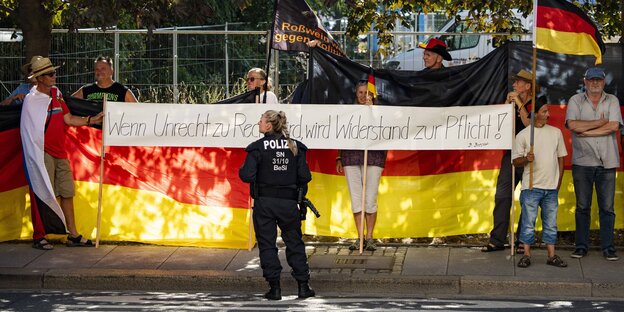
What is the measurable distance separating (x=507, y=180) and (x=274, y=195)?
286cm

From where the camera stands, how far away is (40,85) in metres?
11.6

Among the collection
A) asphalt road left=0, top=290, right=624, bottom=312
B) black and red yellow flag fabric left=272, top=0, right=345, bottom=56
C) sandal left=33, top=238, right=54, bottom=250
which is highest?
black and red yellow flag fabric left=272, top=0, right=345, bottom=56

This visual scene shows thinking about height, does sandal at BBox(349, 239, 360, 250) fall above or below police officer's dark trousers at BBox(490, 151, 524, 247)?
below

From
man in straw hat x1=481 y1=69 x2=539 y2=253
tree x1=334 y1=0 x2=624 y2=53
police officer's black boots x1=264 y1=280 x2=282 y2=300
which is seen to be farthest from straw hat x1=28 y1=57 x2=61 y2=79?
man in straw hat x1=481 y1=69 x2=539 y2=253

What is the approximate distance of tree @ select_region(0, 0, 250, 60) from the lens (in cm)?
1105

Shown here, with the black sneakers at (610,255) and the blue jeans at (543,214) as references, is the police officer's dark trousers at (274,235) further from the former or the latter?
the black sneakers at (610,255)

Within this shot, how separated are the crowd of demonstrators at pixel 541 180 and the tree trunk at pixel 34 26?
566cm

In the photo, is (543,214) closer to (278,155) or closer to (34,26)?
(278,155)

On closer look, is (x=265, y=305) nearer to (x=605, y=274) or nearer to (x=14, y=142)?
(x=605, y=274)

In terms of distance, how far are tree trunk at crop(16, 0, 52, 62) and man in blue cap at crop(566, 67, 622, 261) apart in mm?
5988

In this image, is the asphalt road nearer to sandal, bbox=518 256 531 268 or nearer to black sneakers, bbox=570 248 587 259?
sandal, bbox=518 256 531 268

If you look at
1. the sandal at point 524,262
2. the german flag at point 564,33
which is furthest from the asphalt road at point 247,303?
the german flag at point 564,33

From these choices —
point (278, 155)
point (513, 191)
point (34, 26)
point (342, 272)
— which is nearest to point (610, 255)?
point (513, 191)

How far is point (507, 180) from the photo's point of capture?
11180 millimetres
